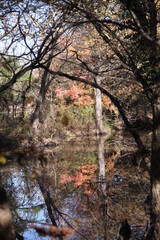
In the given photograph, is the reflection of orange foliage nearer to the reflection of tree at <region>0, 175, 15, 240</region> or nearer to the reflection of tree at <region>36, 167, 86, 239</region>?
the reflection of tree at <region>36, 167, 86, 239</region>

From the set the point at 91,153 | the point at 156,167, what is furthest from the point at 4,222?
the point at 91,153

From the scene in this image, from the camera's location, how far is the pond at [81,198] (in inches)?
189

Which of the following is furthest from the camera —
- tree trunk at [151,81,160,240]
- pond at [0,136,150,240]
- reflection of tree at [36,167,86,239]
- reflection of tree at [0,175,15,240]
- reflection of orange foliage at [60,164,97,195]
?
reflection of orange foliage at [60,164,97,195]

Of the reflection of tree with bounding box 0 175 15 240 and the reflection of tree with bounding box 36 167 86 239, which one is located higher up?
the reflection of tree with bounding box 0 175 15 240

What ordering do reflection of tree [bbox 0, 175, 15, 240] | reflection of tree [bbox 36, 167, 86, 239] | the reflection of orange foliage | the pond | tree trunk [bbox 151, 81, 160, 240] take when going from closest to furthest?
1. reflection of tree [bbox 0, 175, 15, 240]
2. tree trunk [bbox 151, 81, 160, 240]
3. the pond
4. reflection of tree [bbox 36, 167, 86, 239]
5. the reflection of orange foliage

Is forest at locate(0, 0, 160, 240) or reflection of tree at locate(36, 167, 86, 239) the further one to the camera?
reflection of tree at locate(36, 167, 86, 239)

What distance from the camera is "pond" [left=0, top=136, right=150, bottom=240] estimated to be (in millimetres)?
4795

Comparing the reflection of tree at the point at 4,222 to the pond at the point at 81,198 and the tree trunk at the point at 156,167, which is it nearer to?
the pond at the point at 81,198

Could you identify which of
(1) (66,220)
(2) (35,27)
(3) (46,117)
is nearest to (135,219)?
(1) (66,220)

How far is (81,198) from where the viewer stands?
675 cm

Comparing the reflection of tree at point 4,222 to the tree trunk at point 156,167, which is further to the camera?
the tree trunk at point 156,167

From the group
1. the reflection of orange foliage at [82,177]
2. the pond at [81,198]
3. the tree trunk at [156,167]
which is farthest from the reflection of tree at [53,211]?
the tree trunk at [156,167]

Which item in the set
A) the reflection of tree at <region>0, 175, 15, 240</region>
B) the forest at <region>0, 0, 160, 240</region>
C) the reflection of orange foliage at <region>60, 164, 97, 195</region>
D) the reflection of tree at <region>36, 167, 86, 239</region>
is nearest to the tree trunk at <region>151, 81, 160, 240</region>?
the forest at <region>0, 0, 160, 240</region>

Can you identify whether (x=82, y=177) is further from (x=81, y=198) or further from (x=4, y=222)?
(x=4, y=222)
